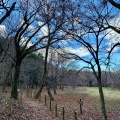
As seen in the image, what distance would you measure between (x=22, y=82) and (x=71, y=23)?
53.2 m

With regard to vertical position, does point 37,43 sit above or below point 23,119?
above

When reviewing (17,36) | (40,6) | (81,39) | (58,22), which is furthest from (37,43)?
(81,39)

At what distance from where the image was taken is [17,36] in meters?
20.6

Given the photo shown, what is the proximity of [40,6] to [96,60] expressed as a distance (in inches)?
321

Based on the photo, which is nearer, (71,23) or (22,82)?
(71,23)

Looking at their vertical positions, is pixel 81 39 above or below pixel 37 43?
below

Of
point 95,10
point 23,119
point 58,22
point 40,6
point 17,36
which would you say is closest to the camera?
point 23,119

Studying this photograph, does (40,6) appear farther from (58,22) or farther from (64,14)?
(64,14)

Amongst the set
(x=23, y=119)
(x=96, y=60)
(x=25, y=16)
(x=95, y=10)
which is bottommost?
(x=23, y=119)

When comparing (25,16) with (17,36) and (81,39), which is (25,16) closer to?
(17,36)

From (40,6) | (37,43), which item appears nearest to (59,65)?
(37,43)

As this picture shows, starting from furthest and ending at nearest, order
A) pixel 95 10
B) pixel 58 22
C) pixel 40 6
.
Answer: pixel 40 6 < pixel 58 22 < pixel 95 10

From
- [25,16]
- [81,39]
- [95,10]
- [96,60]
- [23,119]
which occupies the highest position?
[25,16]

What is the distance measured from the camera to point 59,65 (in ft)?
167
